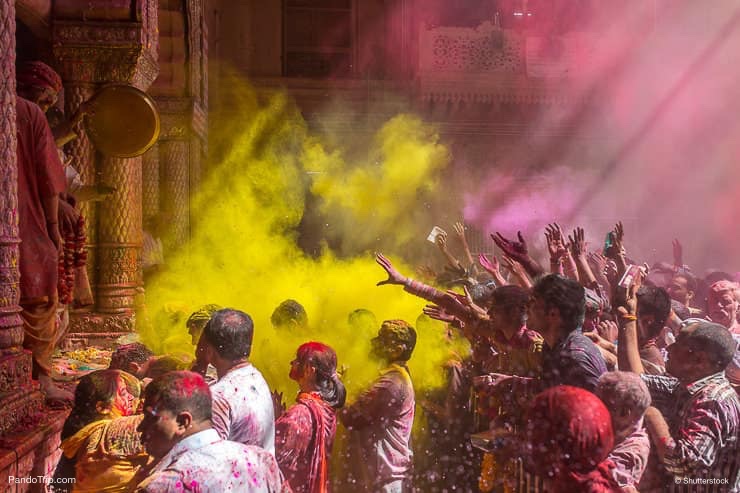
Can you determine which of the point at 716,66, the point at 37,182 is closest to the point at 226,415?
the point at 37,182

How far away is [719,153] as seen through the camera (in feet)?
44.1

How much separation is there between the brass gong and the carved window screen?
948cm

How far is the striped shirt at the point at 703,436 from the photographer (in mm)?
3404

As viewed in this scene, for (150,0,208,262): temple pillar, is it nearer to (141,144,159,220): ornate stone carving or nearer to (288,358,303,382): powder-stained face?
(141,144,159,220): ornate stone carving

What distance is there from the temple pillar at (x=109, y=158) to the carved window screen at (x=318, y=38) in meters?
7.78

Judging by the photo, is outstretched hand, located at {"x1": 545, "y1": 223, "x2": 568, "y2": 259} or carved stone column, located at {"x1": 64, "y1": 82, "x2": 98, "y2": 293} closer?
outstretched hand, located at {"x1": 545, "y1": 223, "x2": 568, "y2": 259}

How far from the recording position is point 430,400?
5230 millimetres

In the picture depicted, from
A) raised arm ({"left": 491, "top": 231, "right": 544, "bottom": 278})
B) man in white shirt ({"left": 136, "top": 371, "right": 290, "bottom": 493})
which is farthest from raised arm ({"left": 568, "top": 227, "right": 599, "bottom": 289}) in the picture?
man in white shirt ({"left": 136, "top": 371, "right": 290, "bottom": 493})

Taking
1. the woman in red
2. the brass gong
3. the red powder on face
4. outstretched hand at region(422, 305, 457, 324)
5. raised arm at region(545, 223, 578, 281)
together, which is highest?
the brass gong

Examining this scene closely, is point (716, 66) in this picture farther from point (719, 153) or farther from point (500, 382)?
point (500, 382)

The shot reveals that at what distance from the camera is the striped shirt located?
3404 mm

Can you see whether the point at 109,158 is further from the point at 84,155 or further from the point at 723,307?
the point at 723,307

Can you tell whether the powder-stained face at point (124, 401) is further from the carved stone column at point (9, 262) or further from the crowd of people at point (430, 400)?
the carved stone column at point (9, 262)

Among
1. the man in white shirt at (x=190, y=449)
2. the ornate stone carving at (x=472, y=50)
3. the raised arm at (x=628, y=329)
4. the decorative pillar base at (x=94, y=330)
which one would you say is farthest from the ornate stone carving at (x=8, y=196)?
the ornate stone carving at (x=472, y=50)
